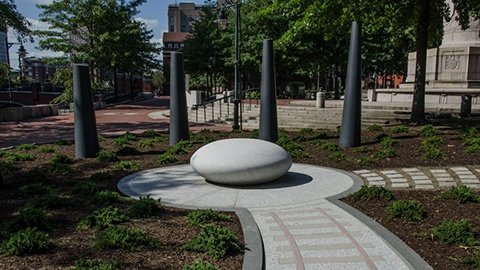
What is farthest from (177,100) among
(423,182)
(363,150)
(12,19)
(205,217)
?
(12,19)

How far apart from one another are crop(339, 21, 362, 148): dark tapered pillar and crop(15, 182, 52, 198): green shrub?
24.6 ft

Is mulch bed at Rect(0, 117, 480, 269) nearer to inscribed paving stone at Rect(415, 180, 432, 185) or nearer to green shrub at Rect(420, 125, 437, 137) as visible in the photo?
green shrub at Rect(420, 125, 437, 137)

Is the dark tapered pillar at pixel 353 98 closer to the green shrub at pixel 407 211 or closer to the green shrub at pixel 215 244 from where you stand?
the green shrub at pixel 407 211

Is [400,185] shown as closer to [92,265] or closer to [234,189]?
[234,189]

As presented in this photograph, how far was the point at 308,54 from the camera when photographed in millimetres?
34438

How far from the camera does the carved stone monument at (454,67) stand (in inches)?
756

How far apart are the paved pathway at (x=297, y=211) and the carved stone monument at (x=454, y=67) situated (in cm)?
1279

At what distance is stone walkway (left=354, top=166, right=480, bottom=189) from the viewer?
24.7ft

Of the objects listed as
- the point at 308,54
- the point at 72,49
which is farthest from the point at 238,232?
the point at 72,49

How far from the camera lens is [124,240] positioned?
464 centimetres

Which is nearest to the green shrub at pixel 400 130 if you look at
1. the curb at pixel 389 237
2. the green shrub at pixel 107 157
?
the curb at pixel 389 237

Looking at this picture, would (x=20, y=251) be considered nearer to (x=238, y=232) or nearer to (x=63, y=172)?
(x=238, y=232)

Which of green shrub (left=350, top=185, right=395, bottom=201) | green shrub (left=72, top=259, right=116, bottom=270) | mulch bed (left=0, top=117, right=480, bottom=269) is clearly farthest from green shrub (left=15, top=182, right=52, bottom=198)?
green shrub (left=350, top=185, right=395, bottom=201)

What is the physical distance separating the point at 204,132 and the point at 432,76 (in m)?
12.5
